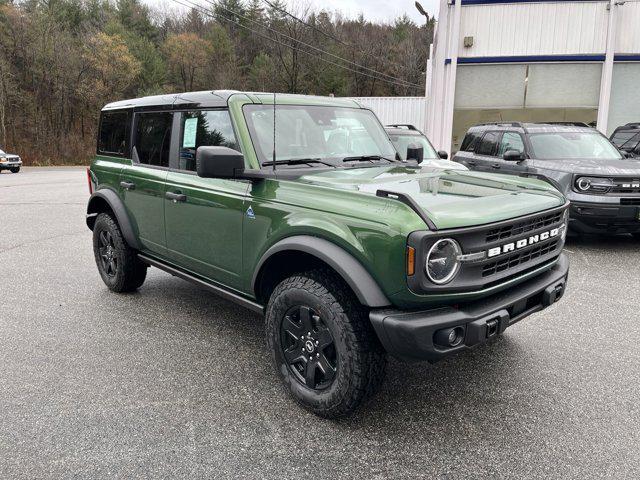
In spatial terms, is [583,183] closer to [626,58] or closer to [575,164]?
[575,164]

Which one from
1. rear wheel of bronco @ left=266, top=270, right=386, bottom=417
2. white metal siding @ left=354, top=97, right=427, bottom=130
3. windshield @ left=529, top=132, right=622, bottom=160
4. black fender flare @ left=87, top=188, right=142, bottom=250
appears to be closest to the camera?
rear wheel of bronco @ left=266, top=270, right=386, bottom=417

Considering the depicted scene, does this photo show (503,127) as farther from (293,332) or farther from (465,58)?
(465,58)

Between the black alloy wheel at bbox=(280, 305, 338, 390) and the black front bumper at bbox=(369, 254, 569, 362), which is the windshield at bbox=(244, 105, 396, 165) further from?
the black front bumper at bbox=(369, 254, 569, 362)

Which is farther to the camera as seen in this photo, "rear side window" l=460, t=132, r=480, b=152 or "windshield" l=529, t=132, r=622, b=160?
"rear side window" l=460, t=132, r=480, b=152

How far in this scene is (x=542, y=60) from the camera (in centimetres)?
1647

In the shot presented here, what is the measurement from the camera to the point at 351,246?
2729 mm

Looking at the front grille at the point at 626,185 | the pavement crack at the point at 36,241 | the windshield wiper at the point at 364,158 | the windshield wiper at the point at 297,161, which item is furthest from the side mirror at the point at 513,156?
the pavement crack at the point at 36,241

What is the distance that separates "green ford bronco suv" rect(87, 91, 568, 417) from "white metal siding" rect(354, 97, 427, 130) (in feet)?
58.7

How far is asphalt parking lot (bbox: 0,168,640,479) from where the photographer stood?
2596 millimetres

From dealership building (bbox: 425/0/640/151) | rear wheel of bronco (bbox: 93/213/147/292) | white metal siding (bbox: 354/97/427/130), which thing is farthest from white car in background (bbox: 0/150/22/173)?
rear wheel of bronco (bbox: 93/213/147/292)

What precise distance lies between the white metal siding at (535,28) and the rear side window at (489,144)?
27.4ft

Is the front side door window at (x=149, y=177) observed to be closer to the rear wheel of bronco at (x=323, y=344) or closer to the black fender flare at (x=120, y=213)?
the black fender flare at (x=120, y=213)

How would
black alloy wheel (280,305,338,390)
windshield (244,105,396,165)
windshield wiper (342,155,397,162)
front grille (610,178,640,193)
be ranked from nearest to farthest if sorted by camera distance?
1. black alloy wheel (280,305,338,390)
2. windshield (244,105,396,165)
3. windshield wiper (342,155,397,162)
4. front grille (610,178,640,193)

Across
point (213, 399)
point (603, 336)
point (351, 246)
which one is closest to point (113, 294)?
point (213, 399)
